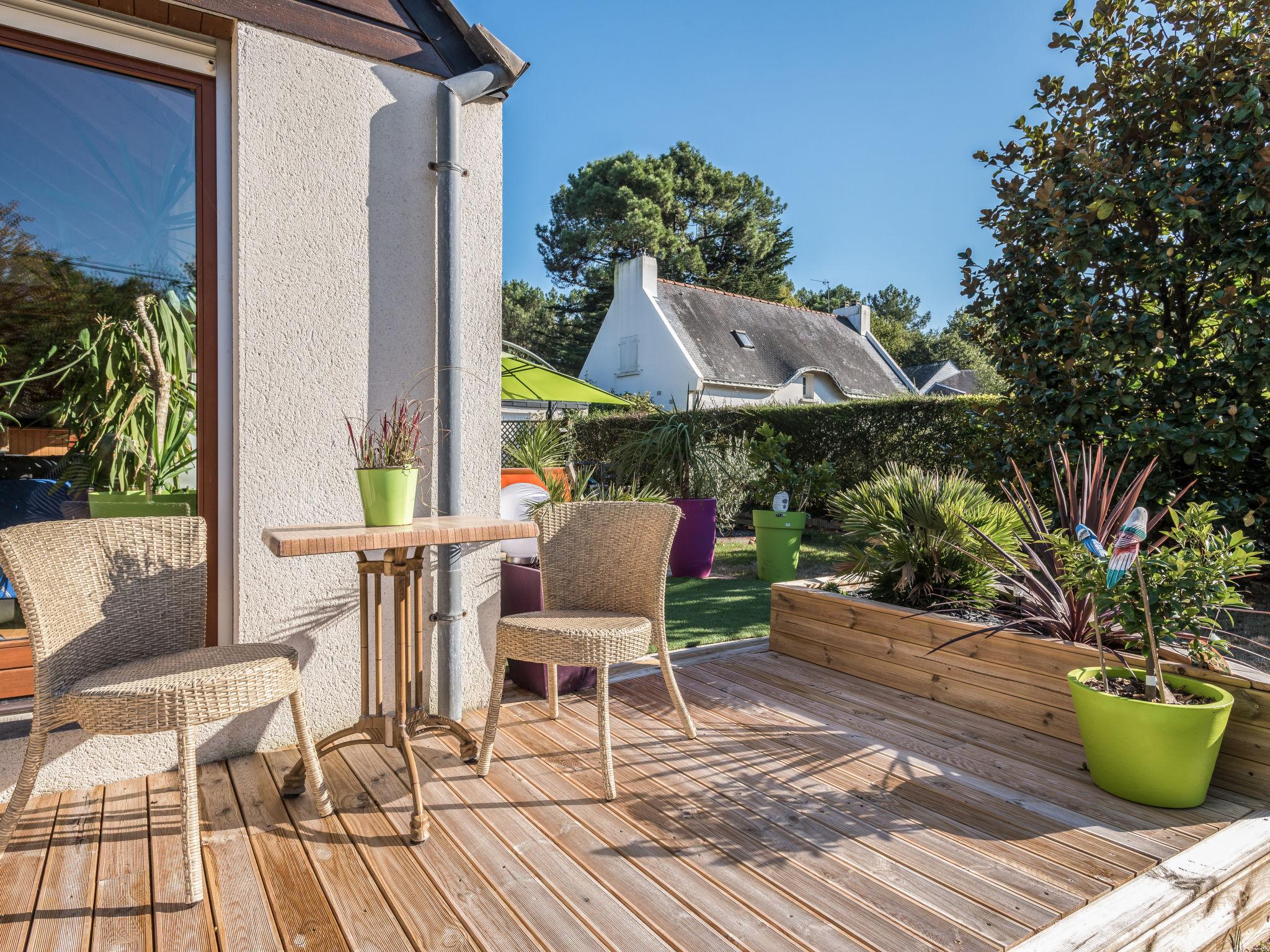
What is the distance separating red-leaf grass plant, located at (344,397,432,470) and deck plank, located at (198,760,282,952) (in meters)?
1.08

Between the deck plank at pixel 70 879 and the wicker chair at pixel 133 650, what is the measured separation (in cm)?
17

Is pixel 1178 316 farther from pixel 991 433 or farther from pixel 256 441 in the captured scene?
pixel 256 441

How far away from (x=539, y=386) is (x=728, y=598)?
122 inches

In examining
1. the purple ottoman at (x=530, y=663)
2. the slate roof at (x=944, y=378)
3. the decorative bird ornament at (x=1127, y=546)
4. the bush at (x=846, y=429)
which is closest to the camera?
the decorative bird ornament at (x=1127, y=546)

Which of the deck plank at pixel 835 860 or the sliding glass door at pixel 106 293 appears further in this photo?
the sliding glass door at pixel 106 293

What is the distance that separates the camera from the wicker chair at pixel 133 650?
1730 millimetres

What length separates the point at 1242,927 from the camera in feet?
5.91

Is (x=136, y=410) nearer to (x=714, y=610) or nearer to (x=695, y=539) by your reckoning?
(x=714, y=610)

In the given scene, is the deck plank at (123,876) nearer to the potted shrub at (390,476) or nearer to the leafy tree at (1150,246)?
the potted shrub at (390,476)

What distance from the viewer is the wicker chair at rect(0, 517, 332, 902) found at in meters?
1.73

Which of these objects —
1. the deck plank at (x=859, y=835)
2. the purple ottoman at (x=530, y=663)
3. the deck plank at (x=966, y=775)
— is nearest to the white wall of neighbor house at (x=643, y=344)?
the purple ottoman at (x=530, y=663)

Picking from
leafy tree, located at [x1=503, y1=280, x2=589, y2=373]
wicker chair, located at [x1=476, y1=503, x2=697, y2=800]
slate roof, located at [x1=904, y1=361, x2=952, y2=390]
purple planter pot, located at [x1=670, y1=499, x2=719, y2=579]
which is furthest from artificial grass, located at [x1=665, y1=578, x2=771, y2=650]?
slate roof, located at [x1=904, y1=361, x2=952, y2=390]

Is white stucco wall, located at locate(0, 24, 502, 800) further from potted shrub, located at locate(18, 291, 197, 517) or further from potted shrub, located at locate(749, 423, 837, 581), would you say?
potted shrub, located at locate(749, 423, 837, 581)

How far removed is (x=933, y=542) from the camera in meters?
3.45
